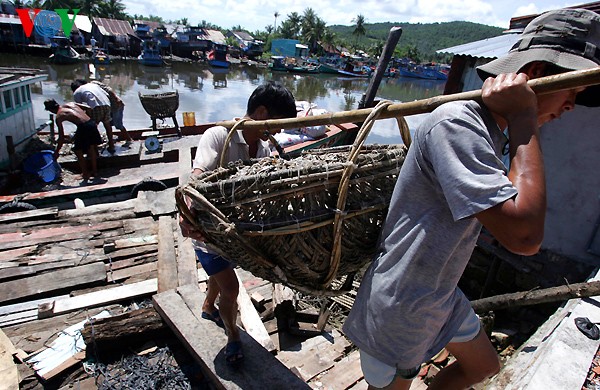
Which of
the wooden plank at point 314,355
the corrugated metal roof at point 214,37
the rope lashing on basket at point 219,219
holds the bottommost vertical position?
the wooden plank at point 314,355

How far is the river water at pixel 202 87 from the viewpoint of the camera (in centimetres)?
1770

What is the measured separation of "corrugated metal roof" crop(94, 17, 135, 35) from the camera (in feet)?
143

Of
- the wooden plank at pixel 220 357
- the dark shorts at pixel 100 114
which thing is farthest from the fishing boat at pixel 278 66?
the wooden plank at pixel 220 357

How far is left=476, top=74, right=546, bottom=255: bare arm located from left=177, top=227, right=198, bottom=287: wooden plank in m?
3.09

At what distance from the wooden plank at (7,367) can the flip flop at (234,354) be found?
4.56ft

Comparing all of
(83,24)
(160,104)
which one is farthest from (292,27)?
(160,104)

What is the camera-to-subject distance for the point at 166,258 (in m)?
4.04

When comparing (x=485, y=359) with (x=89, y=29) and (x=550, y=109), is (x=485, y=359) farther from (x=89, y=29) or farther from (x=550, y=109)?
(x=89, y=29)

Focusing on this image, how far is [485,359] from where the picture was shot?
5.81ft

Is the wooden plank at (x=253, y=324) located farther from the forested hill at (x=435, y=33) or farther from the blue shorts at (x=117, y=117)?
the forested hill at (x=435, y=33)

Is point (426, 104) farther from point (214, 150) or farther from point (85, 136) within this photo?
point (85, 136)

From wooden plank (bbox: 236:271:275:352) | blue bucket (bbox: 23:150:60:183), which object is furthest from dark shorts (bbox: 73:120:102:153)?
wooden plank (bbox: 236:271:275:352)

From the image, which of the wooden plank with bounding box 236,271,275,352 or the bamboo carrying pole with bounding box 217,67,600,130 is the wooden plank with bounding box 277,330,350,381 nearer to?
the wooden plank with bounding box 236,271,275,352

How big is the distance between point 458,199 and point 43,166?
29.7ft
